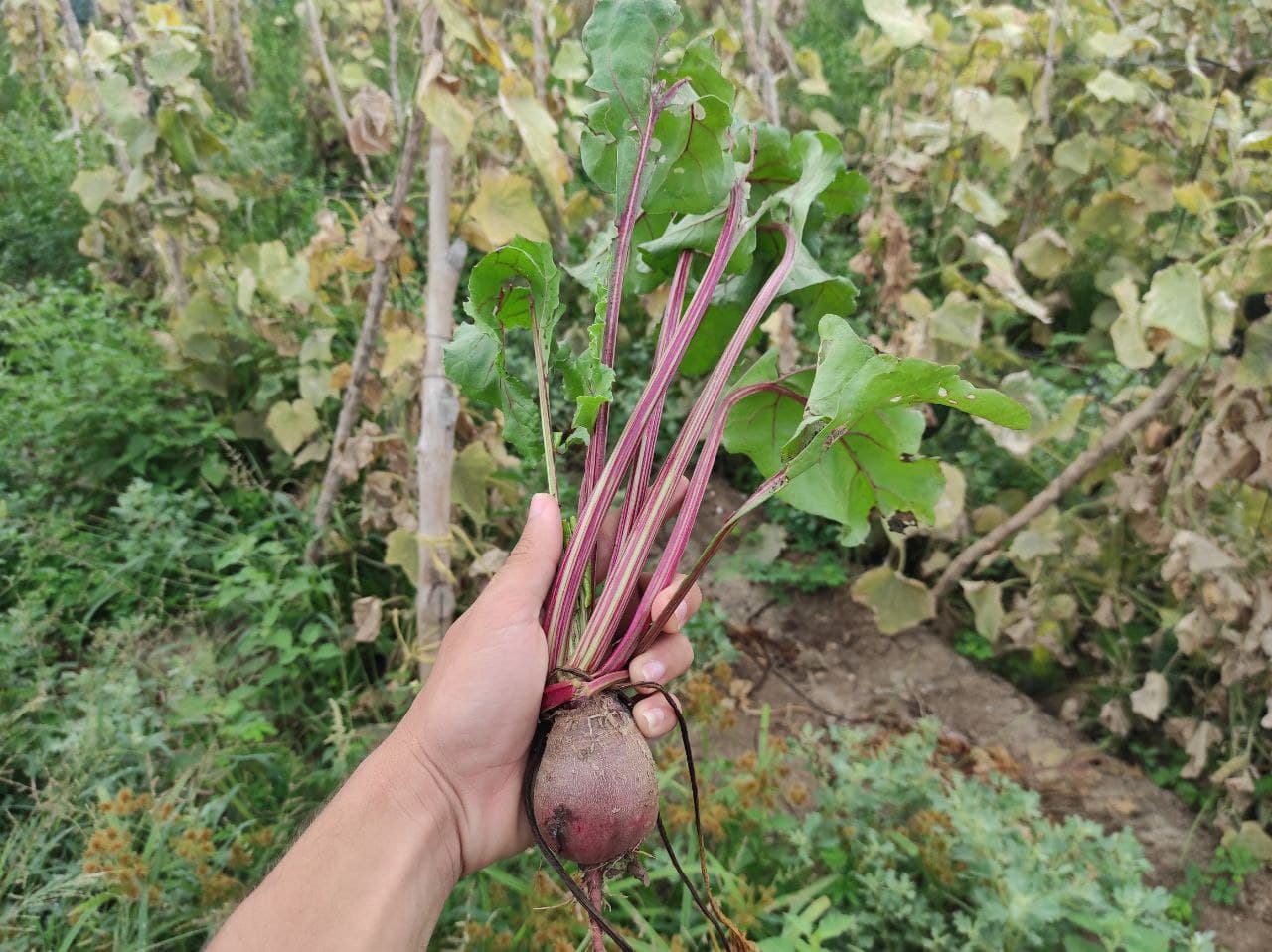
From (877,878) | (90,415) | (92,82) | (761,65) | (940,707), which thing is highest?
(761,65)

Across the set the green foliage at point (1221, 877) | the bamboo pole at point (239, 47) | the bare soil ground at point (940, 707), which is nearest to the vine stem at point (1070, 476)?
the bare soil ground at point (940, 707)

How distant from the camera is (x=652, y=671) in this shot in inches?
48.9

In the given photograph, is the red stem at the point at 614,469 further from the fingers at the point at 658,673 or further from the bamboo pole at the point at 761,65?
the bamboo pole at the point at 761,65

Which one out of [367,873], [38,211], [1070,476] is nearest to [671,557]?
[367,873]

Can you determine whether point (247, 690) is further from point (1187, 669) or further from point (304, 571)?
point (1187, 669)

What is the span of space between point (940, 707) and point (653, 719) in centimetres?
177

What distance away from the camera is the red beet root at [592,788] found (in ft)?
3.60

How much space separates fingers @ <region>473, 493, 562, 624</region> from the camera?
1186 mm

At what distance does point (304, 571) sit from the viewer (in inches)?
90.0

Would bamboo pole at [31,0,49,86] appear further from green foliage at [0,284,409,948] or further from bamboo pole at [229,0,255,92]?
green foliage at [0,284,409,948]

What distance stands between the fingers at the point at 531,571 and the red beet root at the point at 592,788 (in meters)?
0.17

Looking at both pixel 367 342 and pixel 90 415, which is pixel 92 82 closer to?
pixel 90 415

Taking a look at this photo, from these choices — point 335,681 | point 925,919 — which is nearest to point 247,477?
point 335,681

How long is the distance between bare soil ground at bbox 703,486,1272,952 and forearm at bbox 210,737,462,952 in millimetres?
1372
